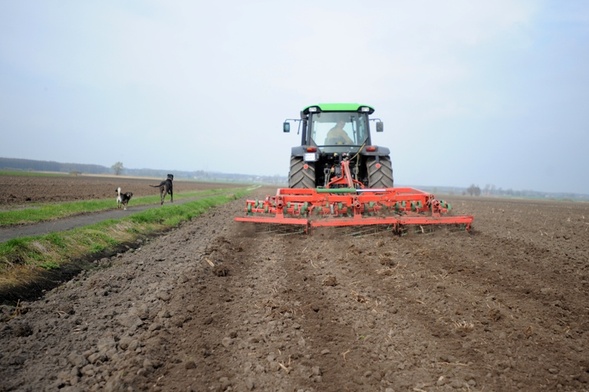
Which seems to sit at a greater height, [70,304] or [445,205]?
[445,205]

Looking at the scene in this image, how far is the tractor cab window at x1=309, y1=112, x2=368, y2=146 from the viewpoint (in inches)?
386

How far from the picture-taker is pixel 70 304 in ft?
13.6

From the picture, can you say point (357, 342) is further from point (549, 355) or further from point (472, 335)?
point (549, 355)

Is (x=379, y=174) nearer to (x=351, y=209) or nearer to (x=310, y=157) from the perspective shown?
(x=310, y=157)

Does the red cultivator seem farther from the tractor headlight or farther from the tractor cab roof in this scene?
the tractor cab roof

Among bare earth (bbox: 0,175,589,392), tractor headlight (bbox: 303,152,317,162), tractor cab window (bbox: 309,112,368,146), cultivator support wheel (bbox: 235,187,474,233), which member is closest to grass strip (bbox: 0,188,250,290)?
bare earth (bbox: 0,175,589,392)

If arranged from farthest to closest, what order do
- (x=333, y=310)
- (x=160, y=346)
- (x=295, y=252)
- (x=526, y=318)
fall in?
(x=295, y=252)
(x=333, y=310)
(x=526, y=318)
(x=160, y=346)

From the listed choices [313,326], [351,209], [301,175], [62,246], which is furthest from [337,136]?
[313,326]

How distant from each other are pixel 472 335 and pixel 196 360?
2.10m

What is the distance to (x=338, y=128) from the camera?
989 centimetres

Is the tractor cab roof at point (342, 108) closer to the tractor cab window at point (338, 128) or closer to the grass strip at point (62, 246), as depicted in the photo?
the tractor cab window at point (338, 128)

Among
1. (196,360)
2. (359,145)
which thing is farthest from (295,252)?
(359,145)

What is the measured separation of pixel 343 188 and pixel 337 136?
5.91 ft

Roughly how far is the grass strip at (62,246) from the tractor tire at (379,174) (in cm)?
551
